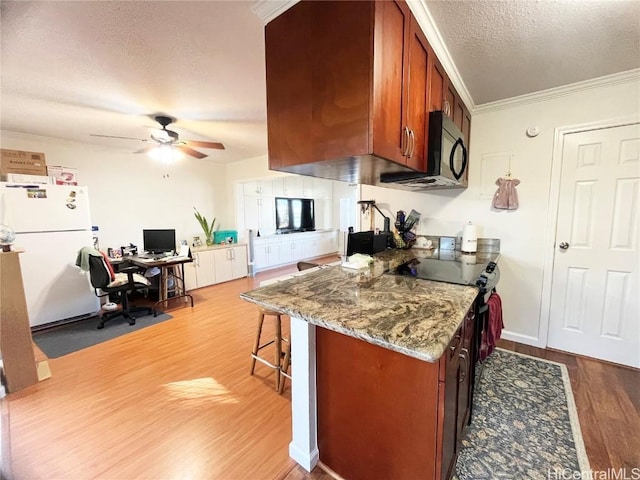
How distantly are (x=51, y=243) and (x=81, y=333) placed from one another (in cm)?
113

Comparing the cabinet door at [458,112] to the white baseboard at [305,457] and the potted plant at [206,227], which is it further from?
the potted plant at [206,227]

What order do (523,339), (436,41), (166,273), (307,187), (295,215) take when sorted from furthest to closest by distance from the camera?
(307,187) < (295,215) < (166,273) < (523,339) < (436,41)

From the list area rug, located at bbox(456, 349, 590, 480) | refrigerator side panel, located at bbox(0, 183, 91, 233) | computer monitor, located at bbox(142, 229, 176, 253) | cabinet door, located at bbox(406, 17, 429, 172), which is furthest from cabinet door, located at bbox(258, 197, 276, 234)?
area rug, located at bbox(456, 349, 590, 480)

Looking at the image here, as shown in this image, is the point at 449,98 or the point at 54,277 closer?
the point at 449,98

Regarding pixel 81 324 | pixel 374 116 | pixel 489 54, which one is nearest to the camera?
pixel 374 116

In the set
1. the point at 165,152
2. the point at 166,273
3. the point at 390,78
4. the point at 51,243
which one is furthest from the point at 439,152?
the point at 51,243

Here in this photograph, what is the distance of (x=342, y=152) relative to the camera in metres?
1.12

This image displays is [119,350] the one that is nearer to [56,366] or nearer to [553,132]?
[56,366]

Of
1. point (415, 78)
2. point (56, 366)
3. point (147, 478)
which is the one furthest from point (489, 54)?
point (56, 366)

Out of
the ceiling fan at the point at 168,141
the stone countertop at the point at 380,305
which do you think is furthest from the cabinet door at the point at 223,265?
the stone countertop at the point at 380,305

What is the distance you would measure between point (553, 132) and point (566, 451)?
2.38 metres

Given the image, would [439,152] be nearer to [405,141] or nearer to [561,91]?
[405,141]

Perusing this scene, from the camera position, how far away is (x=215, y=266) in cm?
482

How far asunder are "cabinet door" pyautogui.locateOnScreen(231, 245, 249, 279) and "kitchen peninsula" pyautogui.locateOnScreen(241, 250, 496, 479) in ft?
12.9
